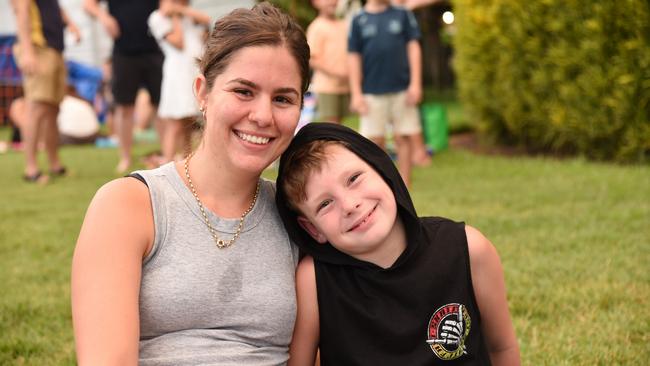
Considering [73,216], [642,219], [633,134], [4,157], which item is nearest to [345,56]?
[633,134]

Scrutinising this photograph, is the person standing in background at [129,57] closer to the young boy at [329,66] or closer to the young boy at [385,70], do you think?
the young boy at [329,66]

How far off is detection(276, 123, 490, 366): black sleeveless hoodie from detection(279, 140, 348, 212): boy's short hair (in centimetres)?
2

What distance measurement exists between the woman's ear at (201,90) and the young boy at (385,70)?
165 inches

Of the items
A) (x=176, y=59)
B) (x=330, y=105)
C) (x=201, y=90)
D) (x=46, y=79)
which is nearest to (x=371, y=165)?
(x=201, y=90)

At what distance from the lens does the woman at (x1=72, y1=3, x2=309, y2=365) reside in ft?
6.17

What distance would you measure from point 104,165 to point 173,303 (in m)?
6.99

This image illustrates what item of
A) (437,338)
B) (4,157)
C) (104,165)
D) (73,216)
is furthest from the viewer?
(4,157)

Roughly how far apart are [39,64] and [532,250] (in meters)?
4.68

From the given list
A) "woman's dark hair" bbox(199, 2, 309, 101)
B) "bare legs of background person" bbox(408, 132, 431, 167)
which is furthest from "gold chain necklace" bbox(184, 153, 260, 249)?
"bare legs of background person" bbox(408, 132, 431, 167)

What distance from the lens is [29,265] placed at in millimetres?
4184

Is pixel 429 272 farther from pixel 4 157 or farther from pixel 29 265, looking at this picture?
pixel 4 157

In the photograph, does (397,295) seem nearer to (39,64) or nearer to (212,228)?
(212,228)

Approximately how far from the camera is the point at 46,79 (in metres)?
6.90

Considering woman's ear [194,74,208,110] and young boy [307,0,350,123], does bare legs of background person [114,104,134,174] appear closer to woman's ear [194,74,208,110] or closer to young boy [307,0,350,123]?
young boy [307,0,350,123]
